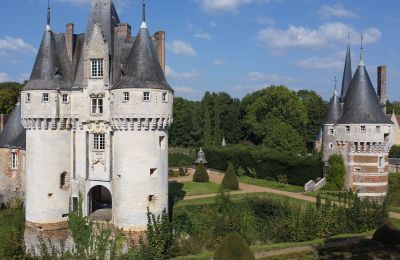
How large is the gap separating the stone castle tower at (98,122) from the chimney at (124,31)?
0.06m

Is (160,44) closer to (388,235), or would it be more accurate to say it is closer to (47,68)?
(47,68)

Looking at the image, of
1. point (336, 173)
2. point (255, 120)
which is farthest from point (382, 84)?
point (255, 120)

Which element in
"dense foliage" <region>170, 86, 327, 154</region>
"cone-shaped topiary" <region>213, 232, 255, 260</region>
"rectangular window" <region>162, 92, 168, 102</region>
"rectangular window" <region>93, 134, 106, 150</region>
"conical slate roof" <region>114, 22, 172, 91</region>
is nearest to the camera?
"cone-shaped topiary" <region>213, 232, 255, 260</region>

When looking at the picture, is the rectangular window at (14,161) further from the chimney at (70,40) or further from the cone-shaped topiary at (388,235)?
the cone-shaped topiary at (388,235)

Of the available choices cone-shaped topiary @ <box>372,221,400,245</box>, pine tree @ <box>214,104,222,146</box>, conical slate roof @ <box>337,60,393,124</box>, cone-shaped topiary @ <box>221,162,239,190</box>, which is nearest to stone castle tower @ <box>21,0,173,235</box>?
cone-shaped topiary @ <box>372,221,400,245</box>

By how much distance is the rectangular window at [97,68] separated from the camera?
2380 cm

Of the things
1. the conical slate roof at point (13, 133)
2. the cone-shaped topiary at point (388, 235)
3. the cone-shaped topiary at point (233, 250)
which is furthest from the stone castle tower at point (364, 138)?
the conical slate roof at point (13, 133)

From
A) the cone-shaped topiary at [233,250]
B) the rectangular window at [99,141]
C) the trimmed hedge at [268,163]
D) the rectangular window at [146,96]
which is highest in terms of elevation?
the rectangular window at [146,96]

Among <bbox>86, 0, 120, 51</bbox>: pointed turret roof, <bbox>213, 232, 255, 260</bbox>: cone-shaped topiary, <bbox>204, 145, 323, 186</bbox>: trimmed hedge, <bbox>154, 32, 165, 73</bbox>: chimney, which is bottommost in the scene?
<bbox>213, 232, 255, 260</bbox>: cone-shaped topiary

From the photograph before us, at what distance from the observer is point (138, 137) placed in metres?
22.3

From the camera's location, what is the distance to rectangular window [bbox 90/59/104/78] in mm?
23797

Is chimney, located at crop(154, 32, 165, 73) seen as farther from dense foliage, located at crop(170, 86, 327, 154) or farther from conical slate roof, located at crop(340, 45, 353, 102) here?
dense foliage, located at crop(170, 86, 327, 154)

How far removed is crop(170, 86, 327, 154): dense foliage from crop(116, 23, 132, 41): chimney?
36.3 metres

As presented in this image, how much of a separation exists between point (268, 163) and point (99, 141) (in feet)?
71.1
